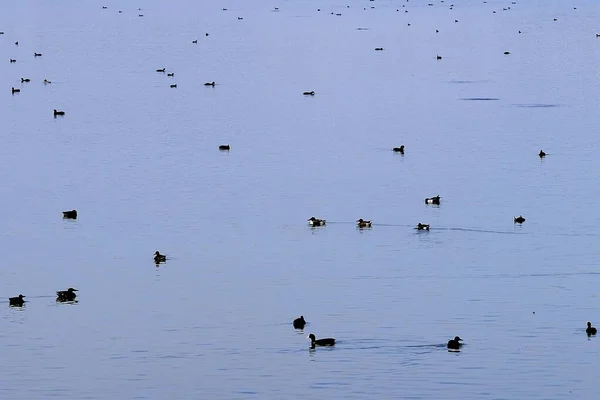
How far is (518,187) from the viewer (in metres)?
66.5

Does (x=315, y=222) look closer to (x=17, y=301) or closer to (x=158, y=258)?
(x=158, y=258)

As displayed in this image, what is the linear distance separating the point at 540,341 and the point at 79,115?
56286 millimetres

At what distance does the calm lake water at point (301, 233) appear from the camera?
131ft

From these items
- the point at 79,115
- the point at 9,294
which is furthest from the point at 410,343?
the point at 79,115

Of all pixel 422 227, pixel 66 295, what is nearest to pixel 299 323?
pixel 66 295

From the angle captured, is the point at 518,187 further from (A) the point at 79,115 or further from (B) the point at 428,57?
(B) the point at 428,57

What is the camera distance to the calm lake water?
39.9 m

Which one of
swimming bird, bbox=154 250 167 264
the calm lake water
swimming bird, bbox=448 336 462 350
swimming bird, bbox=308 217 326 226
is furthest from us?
swimming bird, bbox=308 217 326 226

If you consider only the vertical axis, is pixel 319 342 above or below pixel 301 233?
below

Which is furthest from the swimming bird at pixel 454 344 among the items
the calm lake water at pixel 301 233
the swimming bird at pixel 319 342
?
→ the swimming bird at pixel 319 342

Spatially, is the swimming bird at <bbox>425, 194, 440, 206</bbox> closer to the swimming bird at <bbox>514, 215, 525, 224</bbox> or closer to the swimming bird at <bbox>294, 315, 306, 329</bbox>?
the swimming bird at <bbox>514, 215, 525, 224</bbox>

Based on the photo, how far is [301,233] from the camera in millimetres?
56625

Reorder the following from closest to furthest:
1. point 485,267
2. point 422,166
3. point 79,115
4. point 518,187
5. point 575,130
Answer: point 485,267, point 518,187, point 422,166, point 575,130, point 79,115

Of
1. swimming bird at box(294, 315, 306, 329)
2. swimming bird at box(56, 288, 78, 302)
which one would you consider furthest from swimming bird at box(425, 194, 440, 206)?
swimming bird at box(56, 288, 78, 302)
